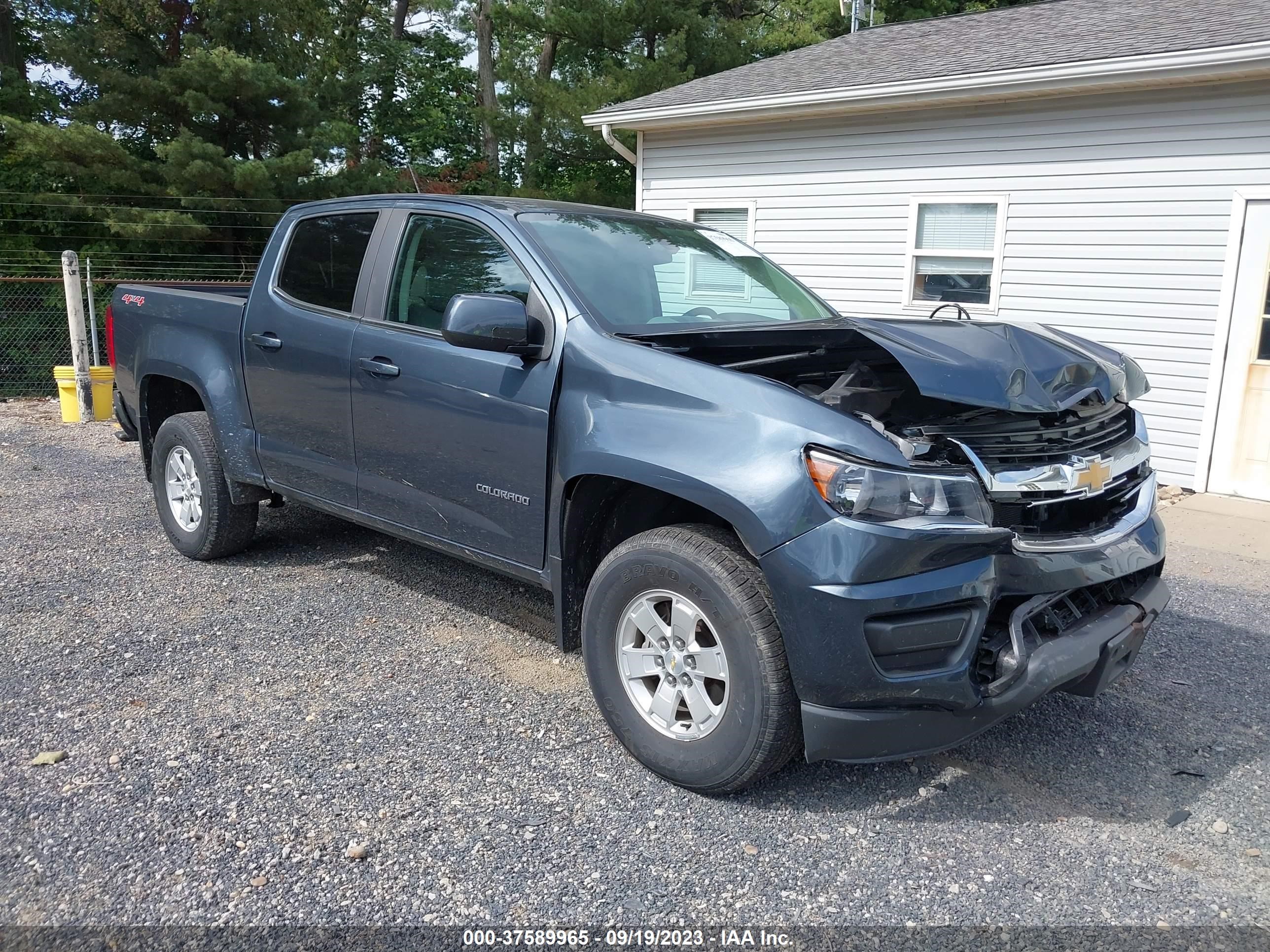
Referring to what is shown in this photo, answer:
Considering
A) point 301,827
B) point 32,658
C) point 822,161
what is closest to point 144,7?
point 822,161

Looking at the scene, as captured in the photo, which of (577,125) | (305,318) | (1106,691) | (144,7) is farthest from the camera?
(577,125)

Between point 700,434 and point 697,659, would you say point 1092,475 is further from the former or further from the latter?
point 697,659

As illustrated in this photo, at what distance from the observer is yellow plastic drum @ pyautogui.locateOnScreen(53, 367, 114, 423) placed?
32.9 ft

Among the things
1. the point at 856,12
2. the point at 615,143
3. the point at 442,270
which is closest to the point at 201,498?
the point at 442,270

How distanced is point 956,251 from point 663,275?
6.01m

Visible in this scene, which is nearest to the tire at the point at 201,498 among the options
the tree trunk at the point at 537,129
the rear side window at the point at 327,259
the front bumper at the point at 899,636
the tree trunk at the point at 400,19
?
the rear side window at the point at 327,259

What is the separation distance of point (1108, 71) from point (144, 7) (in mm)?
15185

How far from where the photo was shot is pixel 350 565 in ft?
17.3

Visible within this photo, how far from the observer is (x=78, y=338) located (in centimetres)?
988

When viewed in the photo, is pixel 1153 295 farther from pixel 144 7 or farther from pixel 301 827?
pixel 144 7

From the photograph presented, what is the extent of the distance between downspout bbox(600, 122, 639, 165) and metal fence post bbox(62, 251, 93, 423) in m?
5.77

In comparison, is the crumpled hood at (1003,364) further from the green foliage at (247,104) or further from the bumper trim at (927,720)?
the green foliage at (247,104)

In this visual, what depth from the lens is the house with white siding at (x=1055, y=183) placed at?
24.6 ft

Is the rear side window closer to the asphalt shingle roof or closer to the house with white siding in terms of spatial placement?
the house with white siding
